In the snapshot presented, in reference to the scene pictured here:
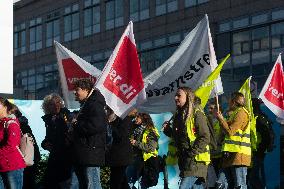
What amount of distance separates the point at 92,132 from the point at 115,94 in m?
0.95

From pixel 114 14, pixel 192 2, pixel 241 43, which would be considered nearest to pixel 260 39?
pixel 241 43

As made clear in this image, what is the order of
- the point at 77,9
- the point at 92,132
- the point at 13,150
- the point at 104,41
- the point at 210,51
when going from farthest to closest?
the point at 77,9, the point at 104,41, the point at 210,51, the point at 13,150, the point at 92,132

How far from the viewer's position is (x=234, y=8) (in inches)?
1382

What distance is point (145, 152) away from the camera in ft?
37.6

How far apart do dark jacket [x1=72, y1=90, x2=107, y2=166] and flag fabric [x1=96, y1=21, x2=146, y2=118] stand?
507mm

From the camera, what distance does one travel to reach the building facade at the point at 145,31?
33.0 meters

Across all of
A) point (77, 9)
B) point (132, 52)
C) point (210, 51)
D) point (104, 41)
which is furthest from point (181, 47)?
point (77, 9)

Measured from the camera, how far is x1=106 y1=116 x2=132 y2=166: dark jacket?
29.9ft

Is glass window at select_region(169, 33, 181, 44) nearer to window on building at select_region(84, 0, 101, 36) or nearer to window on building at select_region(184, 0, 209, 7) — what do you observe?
window on building at select_region(184, 0, 209, 7)

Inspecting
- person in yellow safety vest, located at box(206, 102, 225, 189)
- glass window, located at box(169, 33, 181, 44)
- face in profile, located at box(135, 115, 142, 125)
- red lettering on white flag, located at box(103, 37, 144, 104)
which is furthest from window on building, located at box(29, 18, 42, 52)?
red lettering on white flag, located at box(103, 37, 144, 104)

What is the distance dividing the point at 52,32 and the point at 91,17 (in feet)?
→ 17.9

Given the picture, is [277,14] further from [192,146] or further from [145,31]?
[192,146]

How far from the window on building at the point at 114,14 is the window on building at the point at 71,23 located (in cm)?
415

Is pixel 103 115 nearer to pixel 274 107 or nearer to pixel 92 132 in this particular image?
pixel 92 132
